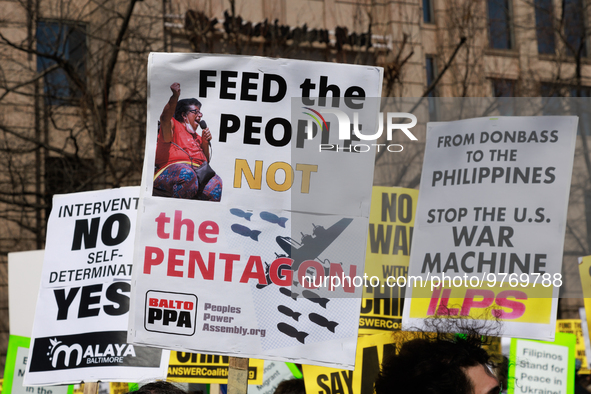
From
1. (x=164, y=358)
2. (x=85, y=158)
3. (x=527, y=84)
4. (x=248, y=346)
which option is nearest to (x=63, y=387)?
(x=164, y=358)

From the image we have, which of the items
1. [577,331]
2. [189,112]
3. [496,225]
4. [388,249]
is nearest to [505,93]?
[577,331]

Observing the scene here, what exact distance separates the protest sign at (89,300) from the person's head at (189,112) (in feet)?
5.01

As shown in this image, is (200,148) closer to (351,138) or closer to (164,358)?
(351,138)

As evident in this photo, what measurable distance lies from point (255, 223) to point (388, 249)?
2127 mm

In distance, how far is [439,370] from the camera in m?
2.47

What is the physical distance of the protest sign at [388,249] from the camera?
4.89 meters

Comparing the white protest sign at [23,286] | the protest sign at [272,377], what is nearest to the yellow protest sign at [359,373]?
the protest sign at [272,377]

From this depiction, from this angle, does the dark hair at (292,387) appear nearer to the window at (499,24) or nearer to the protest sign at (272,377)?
the protest sign at (272,377)

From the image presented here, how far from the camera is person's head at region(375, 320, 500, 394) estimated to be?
2.44 metres

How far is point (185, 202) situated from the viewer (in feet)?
10.3

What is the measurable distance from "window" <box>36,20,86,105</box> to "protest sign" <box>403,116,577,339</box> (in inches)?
329

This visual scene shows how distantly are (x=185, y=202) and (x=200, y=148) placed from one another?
27cm

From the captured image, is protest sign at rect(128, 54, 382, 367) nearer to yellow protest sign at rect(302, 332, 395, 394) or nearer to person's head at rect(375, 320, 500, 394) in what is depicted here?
person's head at rect(375, 320, 500, 394)

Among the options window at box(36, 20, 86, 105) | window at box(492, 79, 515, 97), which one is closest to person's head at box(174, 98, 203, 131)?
window at box(36, 20, 86, 105)
